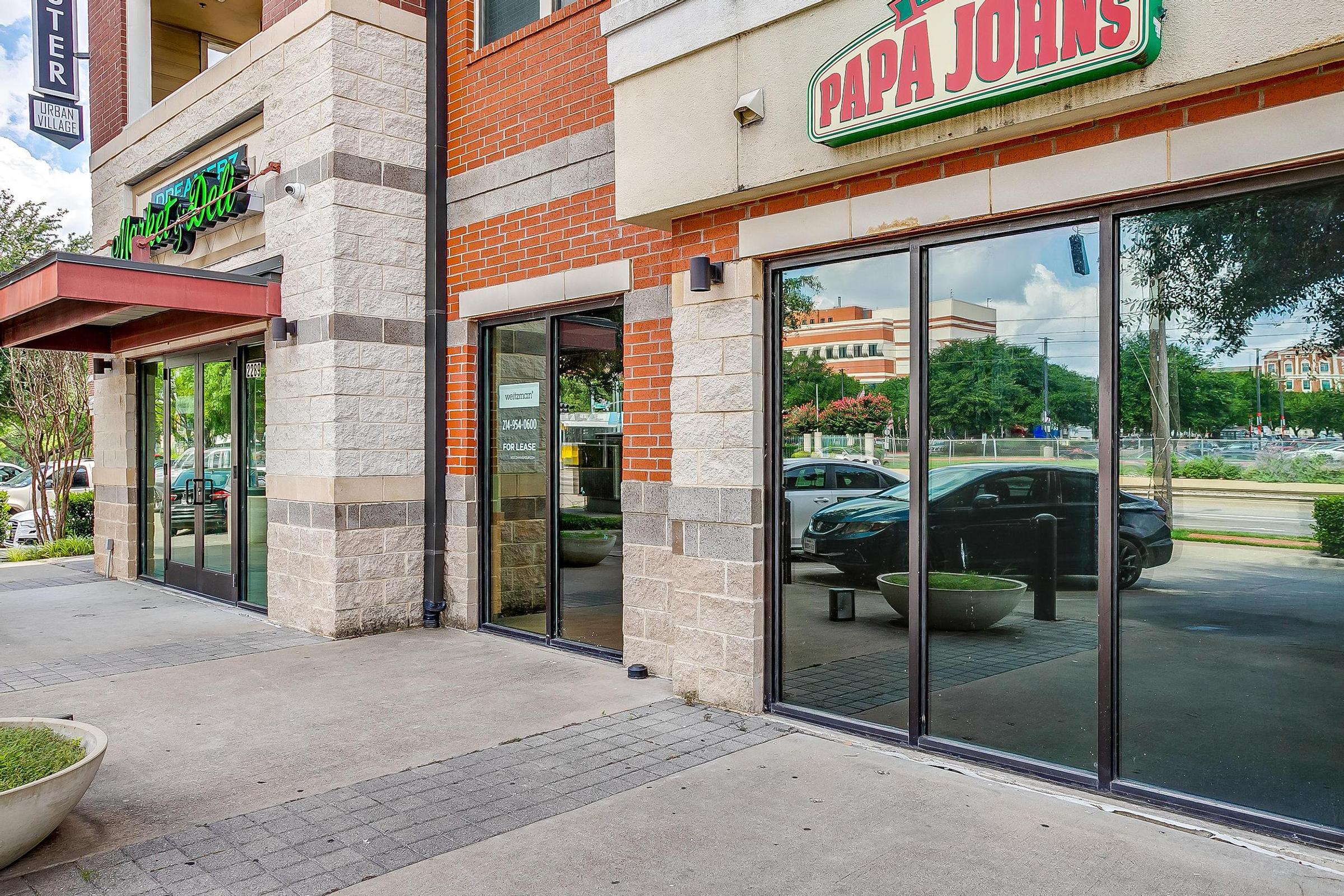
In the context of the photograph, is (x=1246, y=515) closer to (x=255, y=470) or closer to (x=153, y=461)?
(x=255, y=470)

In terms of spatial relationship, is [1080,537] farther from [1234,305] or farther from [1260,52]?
[1260,52]

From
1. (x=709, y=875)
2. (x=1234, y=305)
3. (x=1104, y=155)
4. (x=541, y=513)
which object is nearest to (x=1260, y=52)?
(x=1104, y=155)

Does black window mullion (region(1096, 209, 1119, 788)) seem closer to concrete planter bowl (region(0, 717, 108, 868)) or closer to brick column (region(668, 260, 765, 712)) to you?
brick column (region(668, 260, 765, 712))

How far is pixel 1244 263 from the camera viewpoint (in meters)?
4.41

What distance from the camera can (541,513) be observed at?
8523mm

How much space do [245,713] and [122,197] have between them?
9237mm

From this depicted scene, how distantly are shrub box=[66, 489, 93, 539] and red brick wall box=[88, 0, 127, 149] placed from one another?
277 inches

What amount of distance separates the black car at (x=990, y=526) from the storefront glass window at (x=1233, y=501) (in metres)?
0.08

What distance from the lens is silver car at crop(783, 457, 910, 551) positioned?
19.3 feet

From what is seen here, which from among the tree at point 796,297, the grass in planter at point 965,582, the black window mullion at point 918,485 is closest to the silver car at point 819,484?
the black window mullion at point 918,485

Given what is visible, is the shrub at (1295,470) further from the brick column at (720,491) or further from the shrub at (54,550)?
the shrub at (54,550)

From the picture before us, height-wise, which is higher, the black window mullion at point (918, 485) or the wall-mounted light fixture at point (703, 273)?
the wall-mounted light fixture at point (703, 273)

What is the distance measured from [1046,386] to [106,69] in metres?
13.2

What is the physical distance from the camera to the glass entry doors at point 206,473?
402 inches
